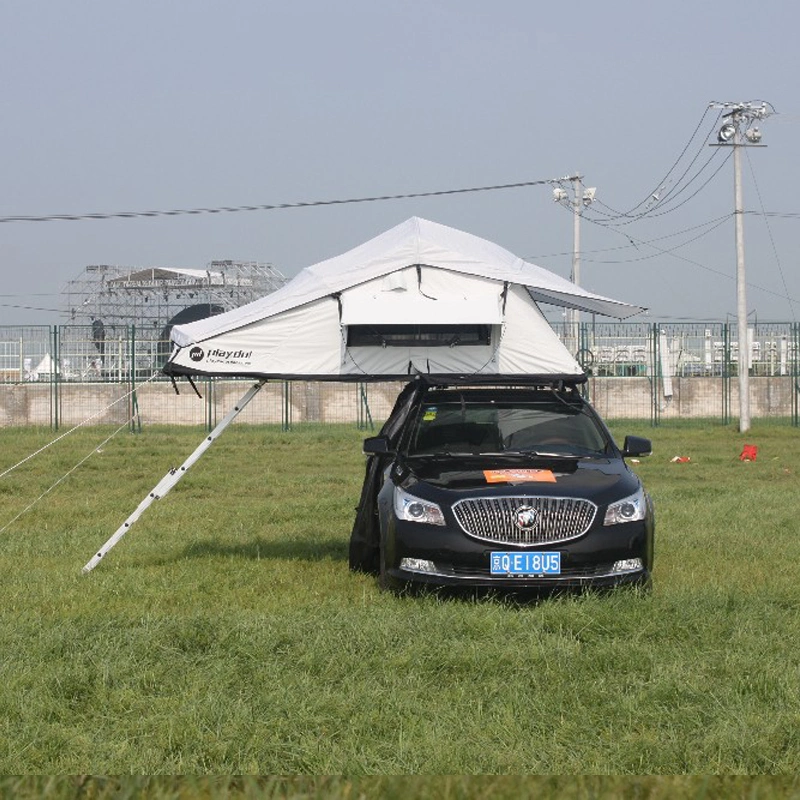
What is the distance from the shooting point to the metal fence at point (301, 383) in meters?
36.2

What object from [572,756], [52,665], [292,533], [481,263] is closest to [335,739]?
[572,756]

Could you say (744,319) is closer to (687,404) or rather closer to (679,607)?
(687,404)

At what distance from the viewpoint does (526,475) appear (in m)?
9.90

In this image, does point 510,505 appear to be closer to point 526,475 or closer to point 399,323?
point 526,475

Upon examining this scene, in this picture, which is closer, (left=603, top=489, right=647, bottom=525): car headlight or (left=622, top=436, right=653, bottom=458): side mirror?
(left=603, top=489, right=647, bottom=525): car headlight

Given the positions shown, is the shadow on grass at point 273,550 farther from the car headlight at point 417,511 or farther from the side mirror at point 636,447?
the side mirror at point 636,447

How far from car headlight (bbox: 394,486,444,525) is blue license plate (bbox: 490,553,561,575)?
48cm

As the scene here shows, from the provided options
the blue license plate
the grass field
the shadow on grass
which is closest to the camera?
the grass field

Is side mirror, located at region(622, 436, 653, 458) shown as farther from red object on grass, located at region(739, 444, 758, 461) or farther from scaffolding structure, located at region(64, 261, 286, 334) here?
scaffolding structure, located at region(64, 261, 286, 334)

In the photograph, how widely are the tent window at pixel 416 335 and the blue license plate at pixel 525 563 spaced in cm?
268

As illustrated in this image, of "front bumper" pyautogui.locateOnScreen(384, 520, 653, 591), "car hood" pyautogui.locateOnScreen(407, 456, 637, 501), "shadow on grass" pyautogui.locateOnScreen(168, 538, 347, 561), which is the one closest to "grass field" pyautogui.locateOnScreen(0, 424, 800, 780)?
"shadow on grass" pyautogui.locateOnScreen(168, 538, 347, 561)

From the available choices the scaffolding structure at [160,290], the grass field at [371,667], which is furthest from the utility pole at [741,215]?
the scaffolding structure at [160,290]

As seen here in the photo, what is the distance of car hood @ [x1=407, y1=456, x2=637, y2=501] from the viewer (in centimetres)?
962

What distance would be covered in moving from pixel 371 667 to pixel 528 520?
93.2 inches
